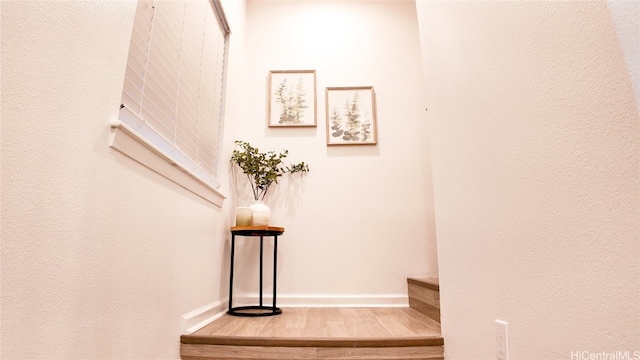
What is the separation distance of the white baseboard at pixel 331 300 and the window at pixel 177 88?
0.97m

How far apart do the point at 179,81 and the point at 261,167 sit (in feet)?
3.36

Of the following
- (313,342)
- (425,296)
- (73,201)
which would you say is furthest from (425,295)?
(73,201)

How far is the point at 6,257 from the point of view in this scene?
2.29ft

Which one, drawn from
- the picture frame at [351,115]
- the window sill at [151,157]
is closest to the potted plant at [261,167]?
the picture frame at [351,115]

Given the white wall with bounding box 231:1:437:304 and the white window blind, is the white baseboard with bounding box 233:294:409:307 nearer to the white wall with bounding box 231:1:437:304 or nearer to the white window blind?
the white wall with bounding box 231:1:437:304

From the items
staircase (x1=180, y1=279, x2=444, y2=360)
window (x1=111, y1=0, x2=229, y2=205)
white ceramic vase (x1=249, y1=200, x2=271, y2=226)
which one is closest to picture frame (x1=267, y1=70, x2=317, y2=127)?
window (x1=111, y1=0, x2=229, y2=205)

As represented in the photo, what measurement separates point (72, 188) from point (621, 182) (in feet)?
4.05

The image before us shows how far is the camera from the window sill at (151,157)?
1078 millimetres

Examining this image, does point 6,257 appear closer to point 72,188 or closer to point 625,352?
point 72,188

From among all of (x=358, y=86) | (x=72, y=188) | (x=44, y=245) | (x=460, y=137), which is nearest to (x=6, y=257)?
(x=44, y=245)

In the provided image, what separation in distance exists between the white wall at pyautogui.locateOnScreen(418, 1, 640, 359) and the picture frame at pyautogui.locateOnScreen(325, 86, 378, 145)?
1.36 metres

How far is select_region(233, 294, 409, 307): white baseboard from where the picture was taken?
104 inches

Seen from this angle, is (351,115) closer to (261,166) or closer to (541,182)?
(261,166)

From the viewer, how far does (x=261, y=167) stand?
2652 millimetres
